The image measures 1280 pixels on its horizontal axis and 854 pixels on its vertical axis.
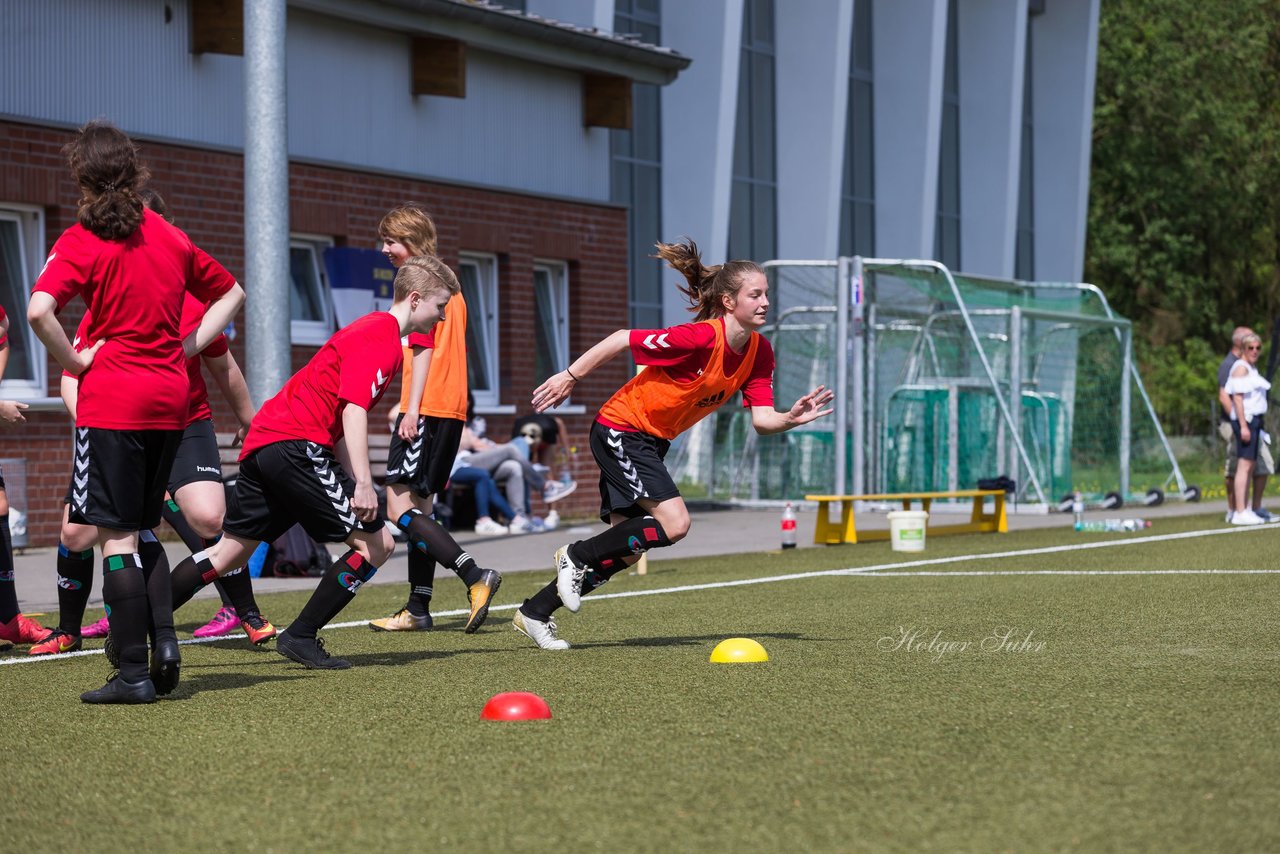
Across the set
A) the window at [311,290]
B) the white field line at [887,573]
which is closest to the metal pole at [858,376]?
the white field line at [887,573]

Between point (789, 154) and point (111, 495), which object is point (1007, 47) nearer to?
point (789, 154)

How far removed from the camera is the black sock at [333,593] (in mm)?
7070

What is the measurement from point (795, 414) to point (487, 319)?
1272 centimetres

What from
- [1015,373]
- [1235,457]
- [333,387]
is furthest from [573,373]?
[1015,373]

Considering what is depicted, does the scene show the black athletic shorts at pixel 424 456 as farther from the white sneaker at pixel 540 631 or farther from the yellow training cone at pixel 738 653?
the yellow training cone at pixel 738 653

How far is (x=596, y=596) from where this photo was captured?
10633 mm

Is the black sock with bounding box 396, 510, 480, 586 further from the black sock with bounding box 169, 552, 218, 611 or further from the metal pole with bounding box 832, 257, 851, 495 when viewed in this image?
the metal pole with bounding box 832, 257, 851, 495

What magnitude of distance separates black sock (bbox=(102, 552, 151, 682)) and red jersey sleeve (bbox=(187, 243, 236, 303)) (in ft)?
3.14

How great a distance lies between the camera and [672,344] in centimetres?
751

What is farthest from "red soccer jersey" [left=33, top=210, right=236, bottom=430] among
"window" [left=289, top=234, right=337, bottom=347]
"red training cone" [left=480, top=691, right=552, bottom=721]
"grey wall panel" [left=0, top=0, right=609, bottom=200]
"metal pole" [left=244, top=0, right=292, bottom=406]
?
"window" [left=289, top=234, right=337, bottom=347]

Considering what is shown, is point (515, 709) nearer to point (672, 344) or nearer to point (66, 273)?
point (66, 273)

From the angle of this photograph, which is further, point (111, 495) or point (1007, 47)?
point (1007, 47)

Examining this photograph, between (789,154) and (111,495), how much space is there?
83.9ft

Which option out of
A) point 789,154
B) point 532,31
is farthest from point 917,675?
point 789,154
